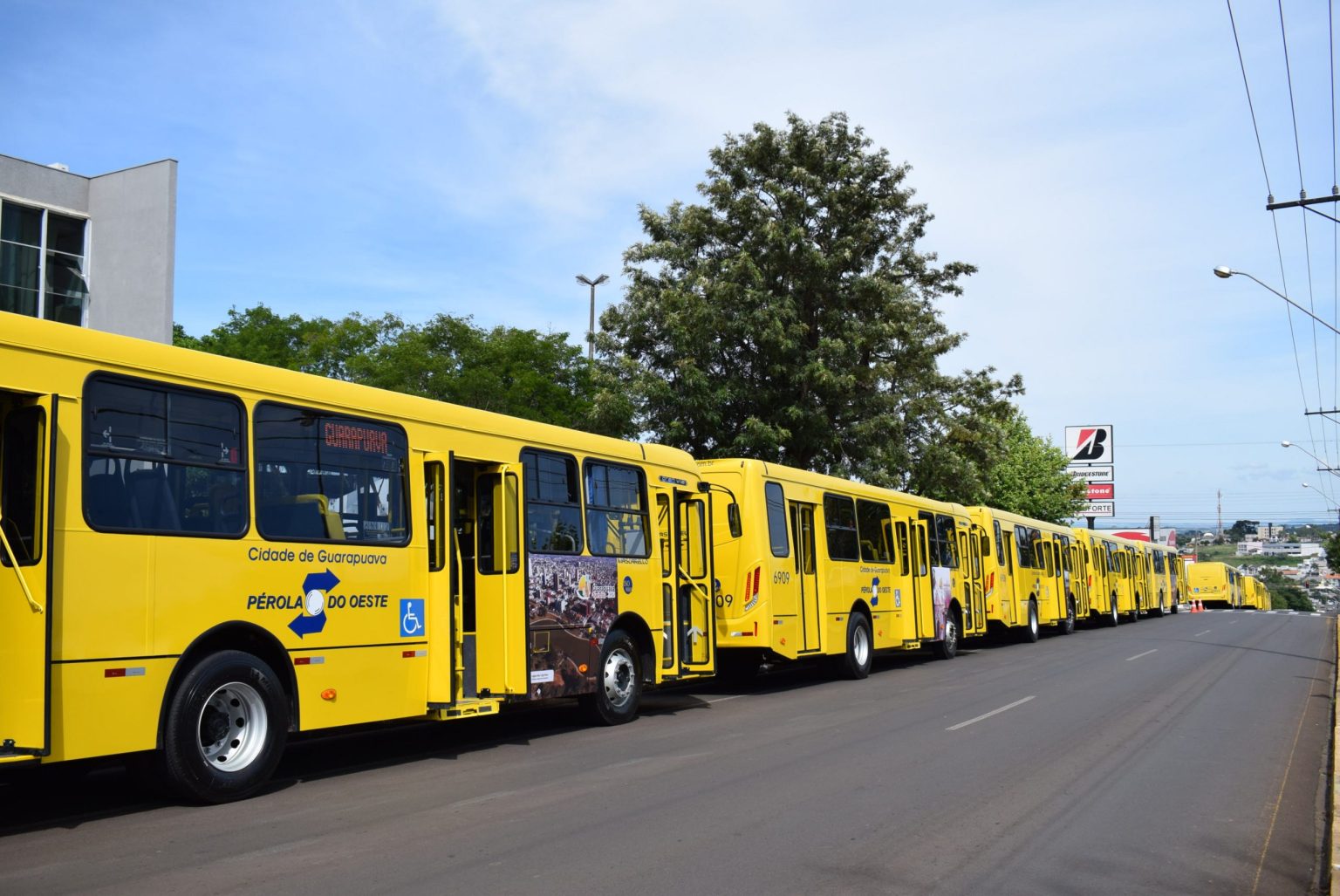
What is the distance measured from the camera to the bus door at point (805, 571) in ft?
57.1

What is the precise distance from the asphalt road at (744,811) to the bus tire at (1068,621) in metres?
20.1

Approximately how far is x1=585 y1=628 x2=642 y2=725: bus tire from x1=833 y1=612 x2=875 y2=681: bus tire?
21.5ft

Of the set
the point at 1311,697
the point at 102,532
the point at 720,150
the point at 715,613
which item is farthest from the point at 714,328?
the point at 102,532

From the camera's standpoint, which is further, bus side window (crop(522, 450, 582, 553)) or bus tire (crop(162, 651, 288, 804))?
bus side window (crop(522, 450, 582, 553))

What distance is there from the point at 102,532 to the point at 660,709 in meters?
8.91

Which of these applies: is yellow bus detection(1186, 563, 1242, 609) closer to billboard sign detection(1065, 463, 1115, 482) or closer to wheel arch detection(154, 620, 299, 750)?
billboard sign detection(1065, 463, 1115, 482)

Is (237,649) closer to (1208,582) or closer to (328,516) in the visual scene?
(328,516)

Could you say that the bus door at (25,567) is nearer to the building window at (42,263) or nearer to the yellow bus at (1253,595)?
the building window at (42,263)

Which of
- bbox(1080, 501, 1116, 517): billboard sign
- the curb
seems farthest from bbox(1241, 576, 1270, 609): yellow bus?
the curb

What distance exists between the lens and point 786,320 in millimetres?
26328

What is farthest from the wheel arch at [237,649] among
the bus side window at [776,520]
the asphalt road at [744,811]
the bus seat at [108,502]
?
the bus side window at [776,520]

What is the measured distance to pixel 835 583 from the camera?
61.1 ft

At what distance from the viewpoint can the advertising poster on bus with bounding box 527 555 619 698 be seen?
1161cm

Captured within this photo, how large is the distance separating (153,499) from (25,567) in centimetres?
101
